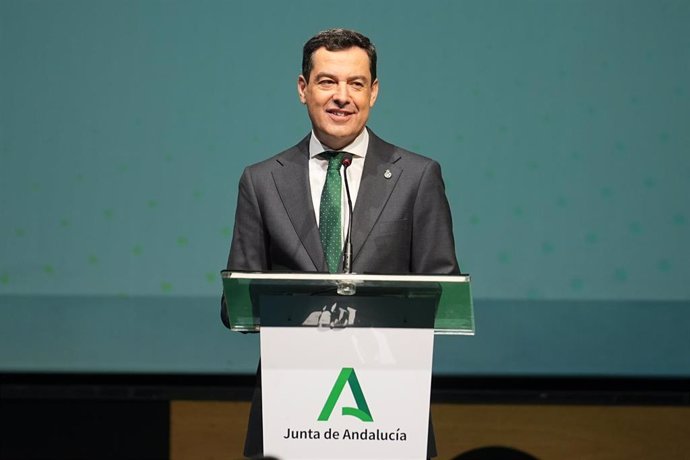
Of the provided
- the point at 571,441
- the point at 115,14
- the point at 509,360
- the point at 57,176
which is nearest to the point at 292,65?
the point at 115,14

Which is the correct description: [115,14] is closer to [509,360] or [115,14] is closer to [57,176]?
[57,176]

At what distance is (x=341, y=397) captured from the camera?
202cm

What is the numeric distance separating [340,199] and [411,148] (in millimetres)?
1370

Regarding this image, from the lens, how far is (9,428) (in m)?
3.87

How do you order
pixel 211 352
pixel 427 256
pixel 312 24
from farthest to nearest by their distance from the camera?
pixel 211 352 → pixel 312 24 → pixel 427 256

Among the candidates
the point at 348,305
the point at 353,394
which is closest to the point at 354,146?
the point at 348,305

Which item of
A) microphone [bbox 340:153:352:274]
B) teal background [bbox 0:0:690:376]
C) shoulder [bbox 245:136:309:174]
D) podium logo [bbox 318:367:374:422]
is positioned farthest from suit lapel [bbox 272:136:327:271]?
teal background [bbox 0:0:690:376]

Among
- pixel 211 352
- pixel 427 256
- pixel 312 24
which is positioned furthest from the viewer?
pixel 211 352

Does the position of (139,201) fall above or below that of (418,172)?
below

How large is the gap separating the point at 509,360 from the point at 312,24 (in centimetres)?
141

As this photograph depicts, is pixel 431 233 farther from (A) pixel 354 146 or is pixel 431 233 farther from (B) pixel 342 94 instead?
(B) pixel 342 94

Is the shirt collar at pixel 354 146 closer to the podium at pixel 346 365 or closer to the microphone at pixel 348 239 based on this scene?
the microphone at pixel 348 239

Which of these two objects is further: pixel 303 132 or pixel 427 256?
pixel 303 132

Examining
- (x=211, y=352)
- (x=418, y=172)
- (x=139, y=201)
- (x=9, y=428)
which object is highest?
(x=418, y=172)
